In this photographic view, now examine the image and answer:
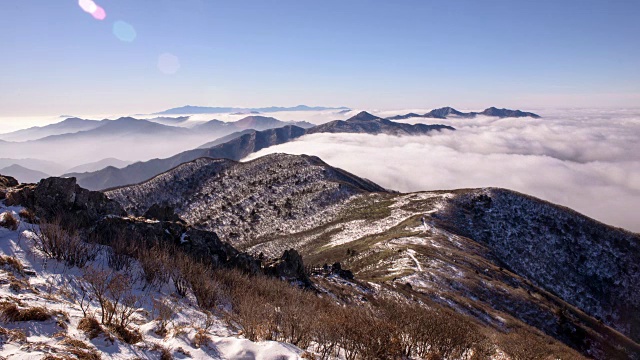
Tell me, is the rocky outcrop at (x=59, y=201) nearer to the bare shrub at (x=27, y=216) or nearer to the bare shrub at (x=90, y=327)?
the bare shrub at (x=27, y=216)

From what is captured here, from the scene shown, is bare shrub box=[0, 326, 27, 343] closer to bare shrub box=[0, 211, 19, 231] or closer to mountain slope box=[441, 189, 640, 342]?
bare shrub box=[0, 211, 19, 231]

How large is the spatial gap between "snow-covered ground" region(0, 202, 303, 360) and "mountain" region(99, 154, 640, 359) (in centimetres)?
1113

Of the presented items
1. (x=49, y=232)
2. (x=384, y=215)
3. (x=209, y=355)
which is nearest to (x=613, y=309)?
(x=384, y=215)

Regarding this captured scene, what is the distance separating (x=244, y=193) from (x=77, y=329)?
89.9 m

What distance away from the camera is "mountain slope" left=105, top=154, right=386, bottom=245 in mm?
84375

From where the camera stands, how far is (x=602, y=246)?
6775 centimetres

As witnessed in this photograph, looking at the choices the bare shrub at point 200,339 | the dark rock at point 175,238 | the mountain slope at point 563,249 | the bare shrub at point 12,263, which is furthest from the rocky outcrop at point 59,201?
the mountain slope at point 563,249

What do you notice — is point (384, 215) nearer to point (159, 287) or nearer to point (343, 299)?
point (343, 299)

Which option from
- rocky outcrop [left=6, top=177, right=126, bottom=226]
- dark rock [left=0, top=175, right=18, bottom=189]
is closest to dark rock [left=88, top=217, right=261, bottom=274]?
rocky outcrop [left=6, top=177, right=126, bottom=226]

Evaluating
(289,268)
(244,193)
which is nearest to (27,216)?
(289,268)

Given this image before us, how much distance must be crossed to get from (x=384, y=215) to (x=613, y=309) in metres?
44.7

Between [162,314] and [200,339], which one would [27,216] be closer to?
[162,314]

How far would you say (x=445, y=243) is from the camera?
2138 inches

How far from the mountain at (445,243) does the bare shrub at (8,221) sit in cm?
2227
